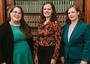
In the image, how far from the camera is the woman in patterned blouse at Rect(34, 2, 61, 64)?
448cm

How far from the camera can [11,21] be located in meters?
4.57

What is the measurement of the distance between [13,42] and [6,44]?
97 millimetres

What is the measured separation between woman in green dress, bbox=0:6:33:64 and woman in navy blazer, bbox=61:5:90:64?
562 millimetres

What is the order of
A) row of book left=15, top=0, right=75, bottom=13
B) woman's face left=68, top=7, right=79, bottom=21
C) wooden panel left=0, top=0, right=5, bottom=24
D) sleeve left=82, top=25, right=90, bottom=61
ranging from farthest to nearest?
row of book left=15, top=0, right=75, bottom=13 < wooden panel left=0, top=0, right=5, bottom=24 < woman's face left=68, top=7, right=79, bottom=21 < sleeve left=82, top=25, right=90, bottom=61

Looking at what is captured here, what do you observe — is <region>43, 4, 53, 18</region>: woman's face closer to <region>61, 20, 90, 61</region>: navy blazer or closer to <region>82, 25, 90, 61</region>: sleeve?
<region>61, 20, 90, 61</region>: navy blazer

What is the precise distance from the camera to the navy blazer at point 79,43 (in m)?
4.30

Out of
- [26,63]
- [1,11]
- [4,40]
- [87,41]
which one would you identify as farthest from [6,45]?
[87,41]

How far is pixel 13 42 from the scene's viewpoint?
448 centimetres

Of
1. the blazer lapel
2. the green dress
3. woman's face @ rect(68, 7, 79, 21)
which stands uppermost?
→ woman's face @ rect(68, 7, 79, 21)

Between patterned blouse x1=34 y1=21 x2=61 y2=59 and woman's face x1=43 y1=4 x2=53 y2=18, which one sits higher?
woman's face x1=43 y1=4 x2=53 y2=18

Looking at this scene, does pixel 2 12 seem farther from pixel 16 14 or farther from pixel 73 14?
pixel 73 14

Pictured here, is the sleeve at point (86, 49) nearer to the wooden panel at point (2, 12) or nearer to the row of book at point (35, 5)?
the row of book at point (35, 5)

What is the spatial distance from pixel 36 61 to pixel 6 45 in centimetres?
46

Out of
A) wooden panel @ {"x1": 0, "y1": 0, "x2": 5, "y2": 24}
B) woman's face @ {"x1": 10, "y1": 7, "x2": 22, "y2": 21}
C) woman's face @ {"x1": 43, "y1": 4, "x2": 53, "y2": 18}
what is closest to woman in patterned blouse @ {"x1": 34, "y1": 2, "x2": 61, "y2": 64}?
woman's face @ {"x1": 43, "y1": 4, "x2": 53, "y2": 18}
